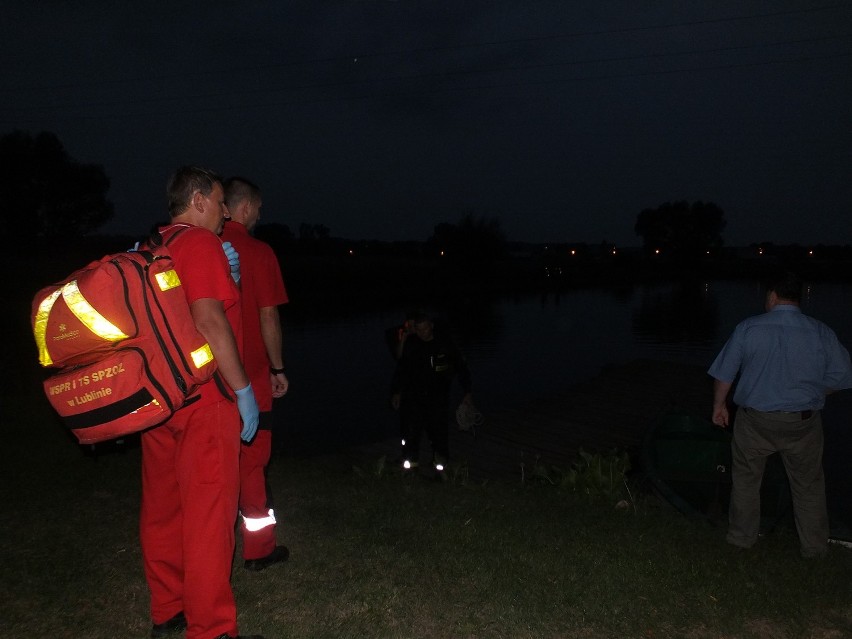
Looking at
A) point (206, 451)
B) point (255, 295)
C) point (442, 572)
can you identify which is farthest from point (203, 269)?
point (442, 572)

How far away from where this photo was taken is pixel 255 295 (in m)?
3.83

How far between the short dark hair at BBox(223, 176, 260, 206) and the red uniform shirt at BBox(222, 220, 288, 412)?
0.51 ft

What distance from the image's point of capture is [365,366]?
75.3ft

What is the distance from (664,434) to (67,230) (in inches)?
1886

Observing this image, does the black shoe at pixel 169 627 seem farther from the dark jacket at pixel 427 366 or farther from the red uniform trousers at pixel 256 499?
the dark jacket at pixel 427 366

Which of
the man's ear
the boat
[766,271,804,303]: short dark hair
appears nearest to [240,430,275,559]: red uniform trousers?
the man's ear

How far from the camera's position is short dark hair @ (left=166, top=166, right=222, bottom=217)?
10.0ft

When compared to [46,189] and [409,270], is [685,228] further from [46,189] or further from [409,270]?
A: [46,189]

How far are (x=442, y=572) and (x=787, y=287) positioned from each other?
296 cm

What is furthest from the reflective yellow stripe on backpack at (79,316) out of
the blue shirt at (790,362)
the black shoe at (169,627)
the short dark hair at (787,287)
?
the short dark hair at (787,287)

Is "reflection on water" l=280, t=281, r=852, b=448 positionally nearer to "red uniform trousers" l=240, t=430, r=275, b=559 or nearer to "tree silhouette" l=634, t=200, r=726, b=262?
"red uniform trousers" l=240, t=430, r=275, b=559

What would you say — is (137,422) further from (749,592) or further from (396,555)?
(749,592)

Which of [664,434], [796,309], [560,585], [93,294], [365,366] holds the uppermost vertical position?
[93,294]

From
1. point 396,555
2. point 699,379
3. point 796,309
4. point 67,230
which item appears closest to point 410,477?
point 396,555
